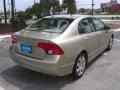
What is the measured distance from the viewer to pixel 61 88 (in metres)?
4.85

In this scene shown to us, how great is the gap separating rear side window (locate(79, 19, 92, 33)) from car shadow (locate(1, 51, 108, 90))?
1202 mm

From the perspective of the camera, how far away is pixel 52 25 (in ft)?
18.5

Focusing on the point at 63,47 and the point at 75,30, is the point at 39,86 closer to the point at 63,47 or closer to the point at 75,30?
the point at 63,47

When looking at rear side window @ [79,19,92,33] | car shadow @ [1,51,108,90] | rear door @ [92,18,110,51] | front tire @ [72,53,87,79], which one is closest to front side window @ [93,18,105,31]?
rear door @ [92,18,110,51]

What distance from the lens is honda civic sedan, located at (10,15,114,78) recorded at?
4699mm

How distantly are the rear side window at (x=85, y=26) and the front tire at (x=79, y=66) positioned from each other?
2.04 feet

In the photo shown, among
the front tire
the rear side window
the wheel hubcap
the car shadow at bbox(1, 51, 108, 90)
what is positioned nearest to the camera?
the car shadow at bbox(1, 51, 108, 90)

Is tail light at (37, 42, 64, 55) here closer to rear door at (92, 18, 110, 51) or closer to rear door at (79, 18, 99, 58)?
rear door at (79, 18, 99, 58)

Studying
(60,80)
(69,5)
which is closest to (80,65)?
(60,80)

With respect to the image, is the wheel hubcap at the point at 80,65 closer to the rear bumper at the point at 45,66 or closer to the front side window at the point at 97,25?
the rear bumper at the point at 45,66

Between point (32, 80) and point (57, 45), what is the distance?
1188 millimetres

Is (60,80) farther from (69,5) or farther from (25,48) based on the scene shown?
(69,5)

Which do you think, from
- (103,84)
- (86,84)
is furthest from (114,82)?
(86,84)

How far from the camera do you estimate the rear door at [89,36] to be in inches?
223
